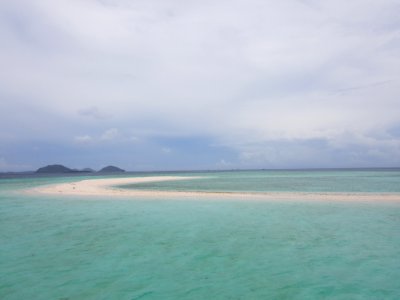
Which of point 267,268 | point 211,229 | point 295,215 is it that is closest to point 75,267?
point 267,268

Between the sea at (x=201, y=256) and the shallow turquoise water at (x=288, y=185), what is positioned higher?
the shallow turquoise water at (x=288, y=185)

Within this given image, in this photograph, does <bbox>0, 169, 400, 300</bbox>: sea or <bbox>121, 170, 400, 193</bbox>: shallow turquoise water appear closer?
<bbox>0, 169, 400, 300</bbox>: sea

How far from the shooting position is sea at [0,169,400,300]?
7.75 m

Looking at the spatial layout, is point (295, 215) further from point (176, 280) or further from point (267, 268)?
point (176, 280)

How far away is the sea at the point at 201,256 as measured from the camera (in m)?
7.75

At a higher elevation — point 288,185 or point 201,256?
point 288,185

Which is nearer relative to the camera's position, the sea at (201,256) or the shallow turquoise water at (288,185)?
the sea at (201,256)

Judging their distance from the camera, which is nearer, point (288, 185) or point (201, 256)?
point (201, 256)

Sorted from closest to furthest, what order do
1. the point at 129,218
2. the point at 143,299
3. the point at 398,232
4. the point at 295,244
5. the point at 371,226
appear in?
the point at 143,299 → the point at 295,244 → the point at 398,232 → the point at 371,226 → the point at 129,218

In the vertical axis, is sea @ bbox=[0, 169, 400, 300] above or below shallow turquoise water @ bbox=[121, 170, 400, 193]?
below

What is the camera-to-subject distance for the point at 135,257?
1044cm

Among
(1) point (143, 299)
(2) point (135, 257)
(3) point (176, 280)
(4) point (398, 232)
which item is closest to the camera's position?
(1) point (143, 299)

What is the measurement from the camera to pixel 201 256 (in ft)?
34.6

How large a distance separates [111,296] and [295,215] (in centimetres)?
1402
